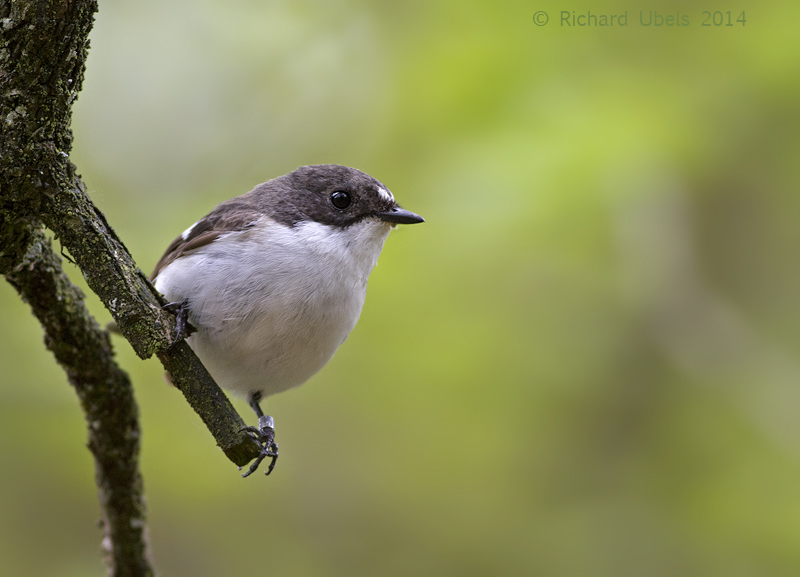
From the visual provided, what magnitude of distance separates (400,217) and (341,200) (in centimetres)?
29

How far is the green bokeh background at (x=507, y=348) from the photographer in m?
4.08

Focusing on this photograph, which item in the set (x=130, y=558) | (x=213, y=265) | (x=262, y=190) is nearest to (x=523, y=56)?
(x=262, y=190)

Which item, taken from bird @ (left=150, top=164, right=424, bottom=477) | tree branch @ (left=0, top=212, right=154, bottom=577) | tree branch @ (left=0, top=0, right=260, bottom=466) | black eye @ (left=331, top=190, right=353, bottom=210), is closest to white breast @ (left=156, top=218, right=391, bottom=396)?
bird @ (left=150, top=164, right=424, bottom=477)

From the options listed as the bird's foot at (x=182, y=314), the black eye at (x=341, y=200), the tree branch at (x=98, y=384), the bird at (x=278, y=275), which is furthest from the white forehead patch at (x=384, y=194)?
the tree branch at (x=98, y=384)

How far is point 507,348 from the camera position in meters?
4.28

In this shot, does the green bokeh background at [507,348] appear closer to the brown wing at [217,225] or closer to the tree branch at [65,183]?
the brown wing at [217,225]

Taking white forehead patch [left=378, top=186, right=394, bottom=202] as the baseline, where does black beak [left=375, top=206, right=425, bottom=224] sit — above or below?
below

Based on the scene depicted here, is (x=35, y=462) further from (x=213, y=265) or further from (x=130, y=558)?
(x=213, y=265)

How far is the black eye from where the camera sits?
336 cm

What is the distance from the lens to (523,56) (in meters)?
4.14

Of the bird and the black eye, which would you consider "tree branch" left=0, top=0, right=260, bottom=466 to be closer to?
the bird

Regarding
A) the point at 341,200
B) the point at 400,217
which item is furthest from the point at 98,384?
the point at 400,217

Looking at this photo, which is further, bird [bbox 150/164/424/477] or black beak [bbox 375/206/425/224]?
black beak [bbox 375/206/425/224]

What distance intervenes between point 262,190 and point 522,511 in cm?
238
